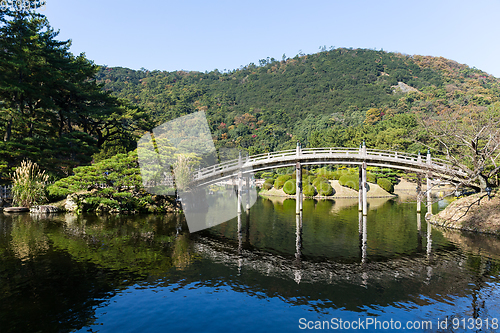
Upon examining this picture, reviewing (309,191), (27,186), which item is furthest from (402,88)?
(27,186)

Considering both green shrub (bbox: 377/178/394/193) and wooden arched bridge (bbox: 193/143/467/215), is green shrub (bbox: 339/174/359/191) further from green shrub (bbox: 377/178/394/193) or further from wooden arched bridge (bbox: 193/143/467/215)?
wooden arched bridge (bbox: 193/143/467/215)

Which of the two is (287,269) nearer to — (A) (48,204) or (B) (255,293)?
(B) (255,293)

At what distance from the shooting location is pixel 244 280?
13219mm

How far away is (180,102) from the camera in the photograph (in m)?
114

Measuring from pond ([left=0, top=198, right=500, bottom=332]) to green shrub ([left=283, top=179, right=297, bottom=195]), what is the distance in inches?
1155

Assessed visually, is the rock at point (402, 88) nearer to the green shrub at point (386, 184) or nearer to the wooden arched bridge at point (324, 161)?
the green shrub at point (386, 184)

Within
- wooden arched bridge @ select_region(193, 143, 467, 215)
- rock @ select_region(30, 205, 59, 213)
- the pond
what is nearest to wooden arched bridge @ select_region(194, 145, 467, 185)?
wooden arched bridge @ select_region(193, 143, 467, 215)

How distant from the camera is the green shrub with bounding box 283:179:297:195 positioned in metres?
52.7

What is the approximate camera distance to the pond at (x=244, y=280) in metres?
9.80

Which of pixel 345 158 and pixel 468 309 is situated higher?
pixel 345 158

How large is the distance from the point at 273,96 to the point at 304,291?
14129 centimetres

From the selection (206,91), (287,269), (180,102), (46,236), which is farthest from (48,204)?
(206,91)

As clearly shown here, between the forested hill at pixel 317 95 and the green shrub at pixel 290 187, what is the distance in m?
20.7

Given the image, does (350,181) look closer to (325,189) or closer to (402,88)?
(325,189)
